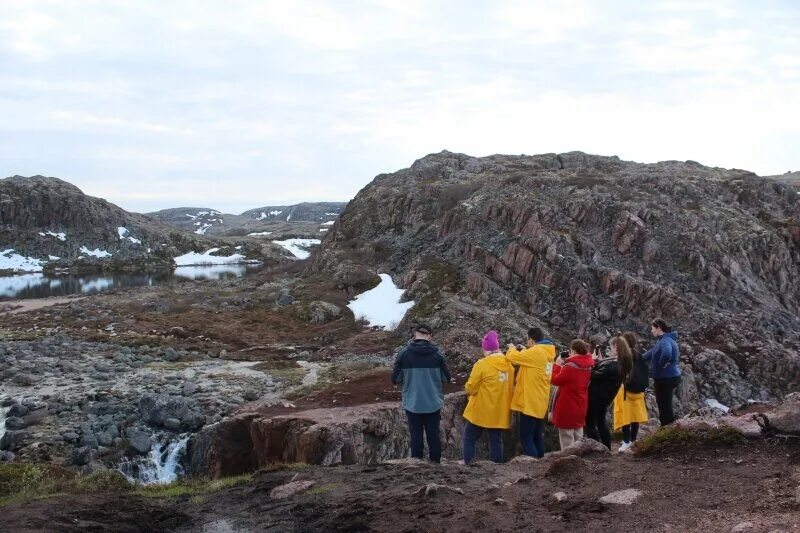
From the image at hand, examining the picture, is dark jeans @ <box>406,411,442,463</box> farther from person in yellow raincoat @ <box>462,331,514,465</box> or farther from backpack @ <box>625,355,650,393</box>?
backpack @ <box>625,355,650,393</box>

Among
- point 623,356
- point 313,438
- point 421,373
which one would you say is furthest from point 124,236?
point 623,356

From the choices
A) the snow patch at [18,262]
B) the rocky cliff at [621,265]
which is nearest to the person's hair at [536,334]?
the rocky cliff at [621,265]

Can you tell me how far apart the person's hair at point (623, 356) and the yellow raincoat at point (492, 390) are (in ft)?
8.22

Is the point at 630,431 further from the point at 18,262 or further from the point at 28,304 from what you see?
the point at 18,262

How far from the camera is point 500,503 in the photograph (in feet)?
30.1

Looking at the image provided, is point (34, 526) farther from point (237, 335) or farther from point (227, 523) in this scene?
point (237, 335)

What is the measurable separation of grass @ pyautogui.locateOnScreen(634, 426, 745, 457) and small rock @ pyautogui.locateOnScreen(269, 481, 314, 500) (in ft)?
20.7

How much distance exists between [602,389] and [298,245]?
6207 inches

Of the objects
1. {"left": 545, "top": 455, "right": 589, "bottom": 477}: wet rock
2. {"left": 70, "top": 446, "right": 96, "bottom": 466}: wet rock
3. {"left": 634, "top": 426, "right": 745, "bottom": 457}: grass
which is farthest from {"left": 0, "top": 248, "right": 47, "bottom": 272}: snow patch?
{"left": 634, "top": 426, "right": 745, "bottom": 457}: grass

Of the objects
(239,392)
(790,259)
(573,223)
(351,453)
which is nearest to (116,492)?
(351,453)

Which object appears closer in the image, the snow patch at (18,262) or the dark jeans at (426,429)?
the dark jeans at (426,429)

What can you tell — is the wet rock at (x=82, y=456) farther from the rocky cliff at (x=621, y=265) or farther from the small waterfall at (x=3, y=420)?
the rocky cliff at (x=621, y=265)

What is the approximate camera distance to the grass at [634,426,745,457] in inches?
413

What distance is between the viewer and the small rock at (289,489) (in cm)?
1136
